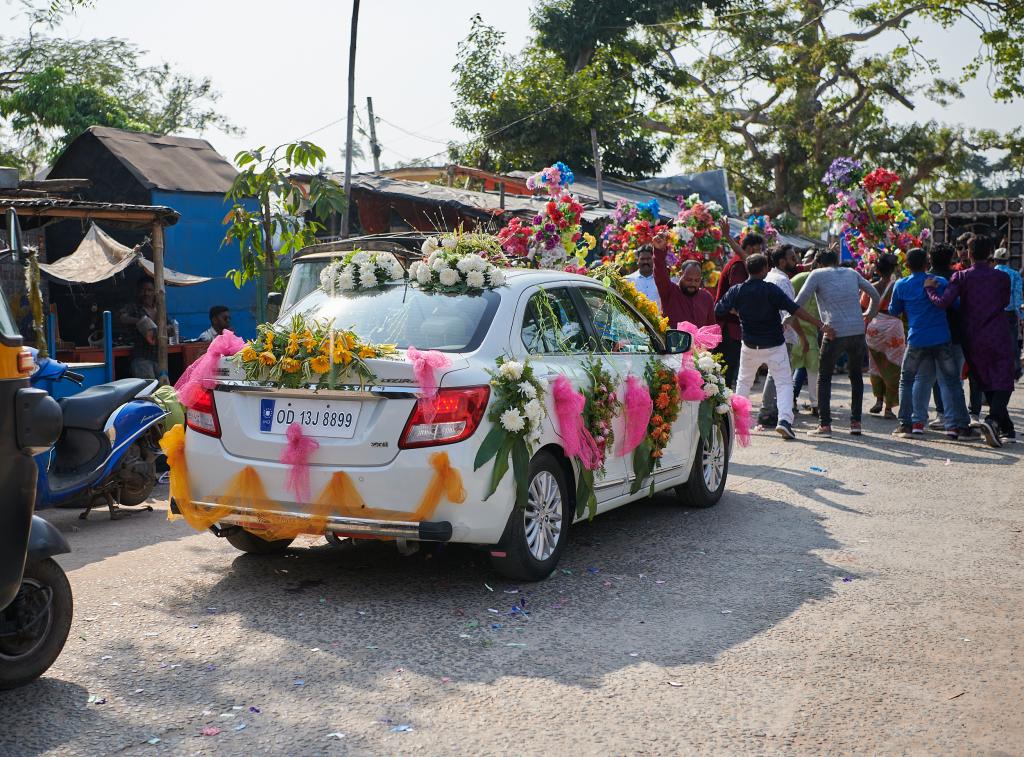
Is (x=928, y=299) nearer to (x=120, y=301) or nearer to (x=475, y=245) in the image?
(x=475, y=245)

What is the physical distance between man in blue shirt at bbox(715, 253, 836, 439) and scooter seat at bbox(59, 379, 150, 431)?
6.23 metres

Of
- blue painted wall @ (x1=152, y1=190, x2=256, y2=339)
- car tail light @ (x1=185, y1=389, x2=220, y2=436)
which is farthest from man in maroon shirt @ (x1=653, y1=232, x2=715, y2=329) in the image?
blue painted wall @ (x1=152, y1=190, x2=256, y2=339)

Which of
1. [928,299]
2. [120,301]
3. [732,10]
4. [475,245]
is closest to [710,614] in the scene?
[475,245]

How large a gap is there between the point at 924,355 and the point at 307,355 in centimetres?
830

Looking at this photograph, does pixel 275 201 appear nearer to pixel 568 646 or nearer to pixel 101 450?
pixel 101 450

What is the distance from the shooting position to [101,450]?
8.11m

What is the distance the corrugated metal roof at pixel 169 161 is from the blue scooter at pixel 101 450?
1257 cm

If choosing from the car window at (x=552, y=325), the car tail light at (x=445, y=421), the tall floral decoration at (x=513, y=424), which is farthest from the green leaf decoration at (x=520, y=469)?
the car window at (x=552, y=325)

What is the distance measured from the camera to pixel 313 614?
5.59 m

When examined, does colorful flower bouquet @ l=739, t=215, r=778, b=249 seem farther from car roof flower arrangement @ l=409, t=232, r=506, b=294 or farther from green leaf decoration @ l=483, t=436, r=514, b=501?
green leaf decoration @ l=483, t=436, r=514, b=501

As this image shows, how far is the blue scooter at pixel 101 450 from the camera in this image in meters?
7.88

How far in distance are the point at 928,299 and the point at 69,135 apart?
25.9 m

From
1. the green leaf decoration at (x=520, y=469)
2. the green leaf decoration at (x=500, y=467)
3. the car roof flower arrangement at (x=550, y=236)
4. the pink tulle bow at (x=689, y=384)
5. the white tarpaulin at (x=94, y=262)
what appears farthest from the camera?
the white tarpaulin at (x=94, y=262)

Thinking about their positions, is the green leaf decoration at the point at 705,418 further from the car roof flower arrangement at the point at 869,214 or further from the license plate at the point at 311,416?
the car roof flower arrangement at the point at 869,214
